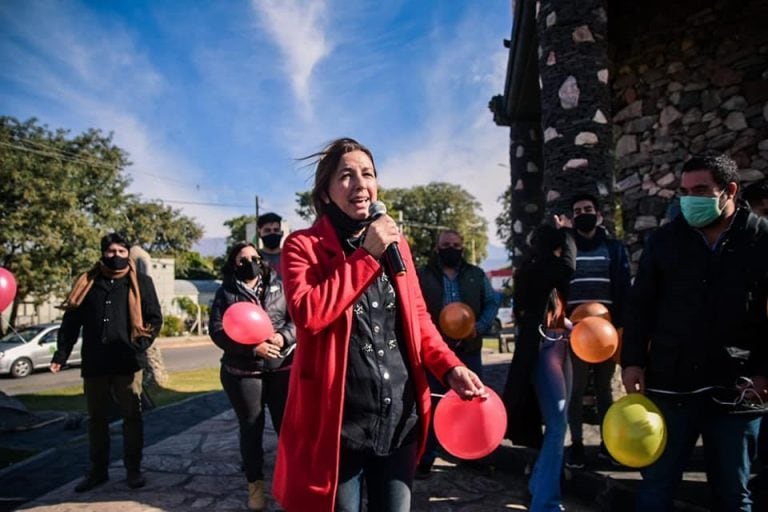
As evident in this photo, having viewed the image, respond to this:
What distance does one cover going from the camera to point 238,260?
3.98 m

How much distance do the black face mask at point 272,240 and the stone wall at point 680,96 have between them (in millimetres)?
4324

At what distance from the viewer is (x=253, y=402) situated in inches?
148

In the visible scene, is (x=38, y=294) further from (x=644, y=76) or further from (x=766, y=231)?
(x=766, y=231)

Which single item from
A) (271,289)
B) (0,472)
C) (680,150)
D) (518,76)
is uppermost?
(518,76)

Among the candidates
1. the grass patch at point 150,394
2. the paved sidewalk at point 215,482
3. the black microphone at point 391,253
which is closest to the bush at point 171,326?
the grass patch at point 150,394

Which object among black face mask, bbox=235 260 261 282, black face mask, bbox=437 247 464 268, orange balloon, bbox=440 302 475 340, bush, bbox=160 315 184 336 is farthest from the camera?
bush, bbox=160 315 184 336

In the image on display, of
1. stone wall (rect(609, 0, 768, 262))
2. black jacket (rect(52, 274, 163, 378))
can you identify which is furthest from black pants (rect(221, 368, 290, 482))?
stone wall (rect(609, 0, 768, 262))

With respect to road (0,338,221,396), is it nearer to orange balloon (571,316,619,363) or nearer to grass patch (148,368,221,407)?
grass patch (148,368,221,407)

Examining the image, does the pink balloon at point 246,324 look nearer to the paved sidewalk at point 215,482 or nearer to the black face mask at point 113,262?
the paved sidewalk at point 215,482

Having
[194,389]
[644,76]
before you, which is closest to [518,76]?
[644,76]

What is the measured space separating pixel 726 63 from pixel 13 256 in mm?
22105

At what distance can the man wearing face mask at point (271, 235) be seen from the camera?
4531mm

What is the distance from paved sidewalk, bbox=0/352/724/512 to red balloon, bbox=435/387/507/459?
2.03m

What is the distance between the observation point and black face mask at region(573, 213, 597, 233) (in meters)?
4.04
